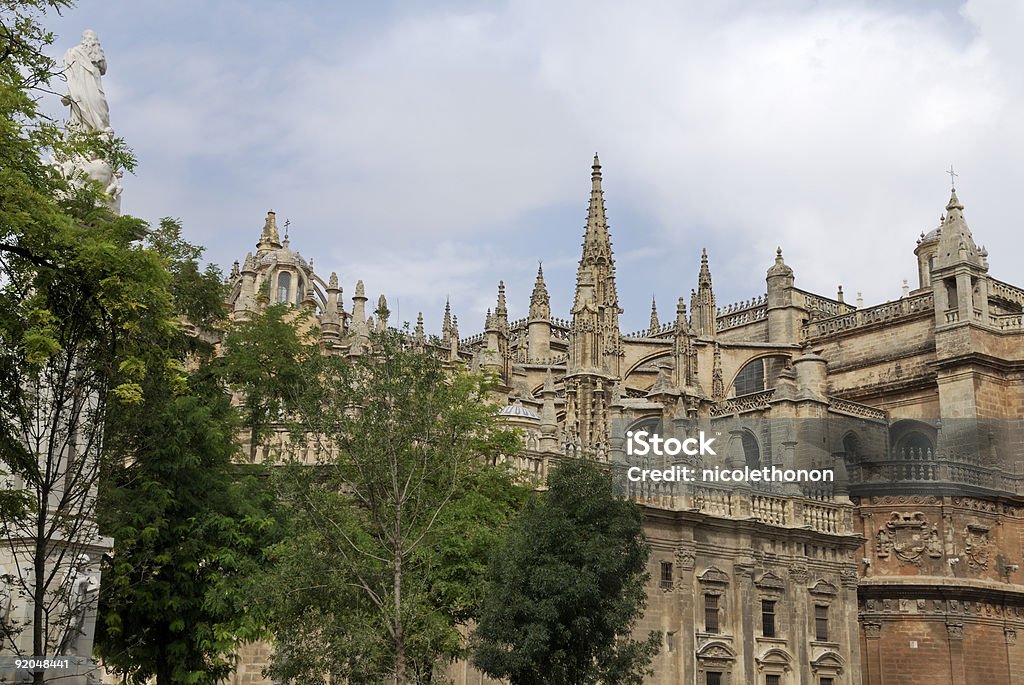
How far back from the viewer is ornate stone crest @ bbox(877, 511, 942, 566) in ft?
130

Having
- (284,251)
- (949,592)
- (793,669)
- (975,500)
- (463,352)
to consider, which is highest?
(284,251)

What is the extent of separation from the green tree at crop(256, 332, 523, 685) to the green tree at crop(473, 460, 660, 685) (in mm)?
1196

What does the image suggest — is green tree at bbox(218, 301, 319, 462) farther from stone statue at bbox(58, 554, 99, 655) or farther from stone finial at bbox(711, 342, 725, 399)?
stone finial at bbox(711, 342, 725, 399)

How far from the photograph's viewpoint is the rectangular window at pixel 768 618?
35.2 m

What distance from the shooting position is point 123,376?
1647 cm

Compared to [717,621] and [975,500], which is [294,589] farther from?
[975,500]

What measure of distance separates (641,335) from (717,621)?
26443 millimetres

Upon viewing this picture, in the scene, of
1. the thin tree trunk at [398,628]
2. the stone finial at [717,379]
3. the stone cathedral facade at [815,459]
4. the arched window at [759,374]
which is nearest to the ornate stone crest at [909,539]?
the stone cathedral facade at [815,459]

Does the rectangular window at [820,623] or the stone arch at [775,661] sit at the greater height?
the rectangular window at [820,623]

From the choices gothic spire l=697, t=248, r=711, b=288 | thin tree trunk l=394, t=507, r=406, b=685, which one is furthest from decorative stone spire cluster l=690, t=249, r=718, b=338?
thin tree trunk l=394, t=507, r=406, b=685

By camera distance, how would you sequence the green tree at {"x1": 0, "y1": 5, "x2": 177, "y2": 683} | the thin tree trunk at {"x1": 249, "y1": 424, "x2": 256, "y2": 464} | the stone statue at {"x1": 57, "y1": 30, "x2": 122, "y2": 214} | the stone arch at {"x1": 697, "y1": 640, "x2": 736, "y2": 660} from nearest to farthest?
the green tree at {"x1": 0, "y1": 5, "x2": 177, "y2": 683}, the stone statue at {"x1": 57, "y1": 30, "x2": 122, "y2": 214}, the thin tree trunk at {"x1": 249, "y1": 424, "x2": 256, "y2": 464}, the stone arch at {"x1": 697, "y1": 640, "x2": 736, "y2": 660}

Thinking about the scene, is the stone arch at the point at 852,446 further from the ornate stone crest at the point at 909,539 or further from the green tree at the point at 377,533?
the green tree at the point at 377,533

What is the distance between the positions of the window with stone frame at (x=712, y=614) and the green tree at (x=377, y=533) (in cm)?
1078

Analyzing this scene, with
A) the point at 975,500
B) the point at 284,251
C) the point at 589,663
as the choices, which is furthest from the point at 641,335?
the point at 589,663
